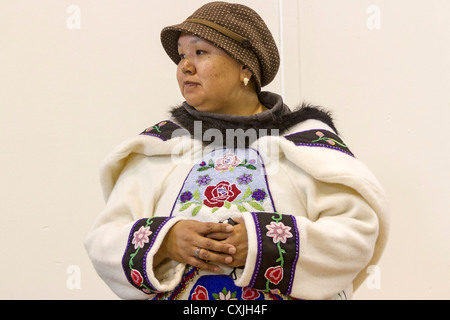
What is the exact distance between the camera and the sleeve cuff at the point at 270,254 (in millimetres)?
1486

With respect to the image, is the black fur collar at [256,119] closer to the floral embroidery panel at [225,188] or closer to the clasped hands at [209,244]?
the floral embroidery panel at [225,188]

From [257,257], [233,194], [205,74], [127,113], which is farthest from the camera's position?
[127,113]

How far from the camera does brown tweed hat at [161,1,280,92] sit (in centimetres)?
176

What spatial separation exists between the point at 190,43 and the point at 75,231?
36.7 inches

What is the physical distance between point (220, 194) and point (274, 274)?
0.82ft

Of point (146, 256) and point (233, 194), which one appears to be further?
point (233, 194)

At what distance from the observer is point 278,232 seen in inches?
59.3

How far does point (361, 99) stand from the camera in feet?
7.97

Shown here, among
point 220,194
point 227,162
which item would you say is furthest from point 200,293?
point 227,162

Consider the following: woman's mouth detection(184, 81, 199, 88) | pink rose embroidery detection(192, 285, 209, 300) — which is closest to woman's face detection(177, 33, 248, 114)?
woman's mouth detection(184, 81, 199, 88)

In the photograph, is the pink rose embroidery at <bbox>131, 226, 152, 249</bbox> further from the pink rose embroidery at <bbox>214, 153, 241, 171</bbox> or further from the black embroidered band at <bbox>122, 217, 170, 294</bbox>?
the pink rose embroidery at <bbox>214, 153, 241, 171</bbox>

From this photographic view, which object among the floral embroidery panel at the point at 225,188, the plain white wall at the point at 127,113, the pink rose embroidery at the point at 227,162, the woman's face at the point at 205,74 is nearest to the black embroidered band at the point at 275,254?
the floral embroidery panel at the point at 225,188

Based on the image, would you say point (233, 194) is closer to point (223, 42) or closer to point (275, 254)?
point (275, 254)

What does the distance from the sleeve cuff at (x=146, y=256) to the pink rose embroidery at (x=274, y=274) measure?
21 cm
